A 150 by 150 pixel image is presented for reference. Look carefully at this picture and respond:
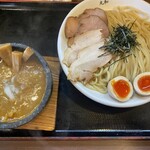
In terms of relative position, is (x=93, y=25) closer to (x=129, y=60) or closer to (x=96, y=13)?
(x=96, y=13)

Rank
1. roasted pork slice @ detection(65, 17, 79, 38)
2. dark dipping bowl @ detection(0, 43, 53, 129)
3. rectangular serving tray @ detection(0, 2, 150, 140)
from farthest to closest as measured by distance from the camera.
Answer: roasted pork slice @ detection(65, 17, 79, 38)
rectangular serving tray @ detection(0, 2, 150, 140)
dark dipping bowl @ detection(0, 43, 53, 129)

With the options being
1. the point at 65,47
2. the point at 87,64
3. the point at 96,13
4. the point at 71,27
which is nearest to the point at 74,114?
the point at 87,64

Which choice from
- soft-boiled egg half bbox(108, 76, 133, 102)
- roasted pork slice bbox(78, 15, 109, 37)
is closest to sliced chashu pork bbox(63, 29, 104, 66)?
roasted pork slice bbox(78, 15, 109, 37)

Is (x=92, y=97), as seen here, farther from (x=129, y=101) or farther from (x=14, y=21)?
(x=14, y=21)

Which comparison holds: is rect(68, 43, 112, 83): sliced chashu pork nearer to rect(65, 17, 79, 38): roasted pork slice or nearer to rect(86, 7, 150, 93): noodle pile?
rect(86, 7, 150, 93): noodle pile

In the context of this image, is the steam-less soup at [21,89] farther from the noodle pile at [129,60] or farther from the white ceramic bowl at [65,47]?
the noodle pile at [129,60]

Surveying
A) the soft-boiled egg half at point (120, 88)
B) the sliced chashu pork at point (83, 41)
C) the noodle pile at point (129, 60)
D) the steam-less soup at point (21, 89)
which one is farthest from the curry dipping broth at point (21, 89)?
the soft-boiled egg half at point (120, 88)

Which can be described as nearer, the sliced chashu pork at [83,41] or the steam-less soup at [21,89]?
the steam-less soup at [21,89]
